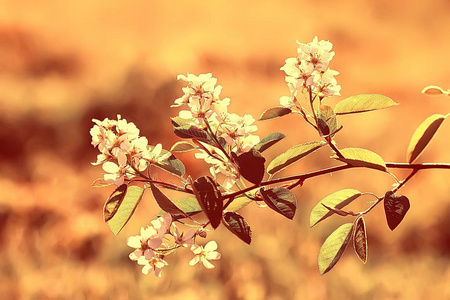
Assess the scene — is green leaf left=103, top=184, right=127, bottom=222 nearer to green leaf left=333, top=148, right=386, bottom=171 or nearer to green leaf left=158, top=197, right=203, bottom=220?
green leaf left=158, top=197, right=203, bottom=220

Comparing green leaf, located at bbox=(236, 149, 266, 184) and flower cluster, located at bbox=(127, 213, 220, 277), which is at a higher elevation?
green leaf, located at bbox=(236, 149, 266, 184)

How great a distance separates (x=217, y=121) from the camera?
1.68 ft

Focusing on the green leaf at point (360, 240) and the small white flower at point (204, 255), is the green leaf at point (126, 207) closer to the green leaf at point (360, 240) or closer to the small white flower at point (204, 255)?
the small white flower at point (204, 255)

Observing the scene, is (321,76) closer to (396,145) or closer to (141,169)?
(141,169)

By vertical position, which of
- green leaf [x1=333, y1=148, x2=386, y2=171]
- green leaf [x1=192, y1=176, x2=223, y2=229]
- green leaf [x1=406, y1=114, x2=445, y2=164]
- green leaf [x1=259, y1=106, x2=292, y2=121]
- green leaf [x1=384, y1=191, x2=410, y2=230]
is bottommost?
green leaf [x1=192, y1=176, x2=223, y2=229]

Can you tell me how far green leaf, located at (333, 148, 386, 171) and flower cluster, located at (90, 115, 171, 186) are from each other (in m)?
0.17

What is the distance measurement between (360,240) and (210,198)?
16 cm

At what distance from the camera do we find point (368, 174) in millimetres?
2010

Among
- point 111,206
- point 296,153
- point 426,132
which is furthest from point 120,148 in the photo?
point 426,132

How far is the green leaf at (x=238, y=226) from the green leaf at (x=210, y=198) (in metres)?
0.03

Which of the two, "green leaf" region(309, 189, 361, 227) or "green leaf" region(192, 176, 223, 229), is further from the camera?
"green leaf" region(309, 189, 361, 227)

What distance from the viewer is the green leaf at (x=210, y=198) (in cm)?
47

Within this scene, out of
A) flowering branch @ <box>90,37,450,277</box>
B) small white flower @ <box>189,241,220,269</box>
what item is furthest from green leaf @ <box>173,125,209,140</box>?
small white flower @ <box>189,241,220,269</box>

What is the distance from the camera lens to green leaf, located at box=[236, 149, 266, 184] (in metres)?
0.49
